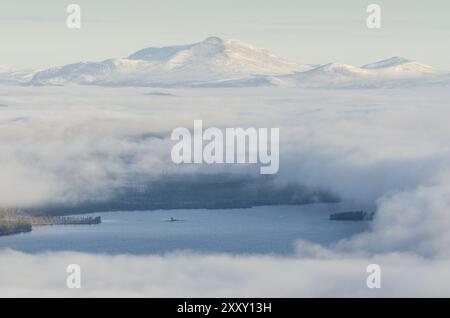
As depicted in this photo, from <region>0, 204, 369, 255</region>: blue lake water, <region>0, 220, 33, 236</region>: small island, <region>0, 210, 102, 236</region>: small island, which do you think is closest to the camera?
<region>0, 204, 369, 255</region>: blue lake water

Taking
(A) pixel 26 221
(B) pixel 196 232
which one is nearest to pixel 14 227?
(A) pixel 26 221

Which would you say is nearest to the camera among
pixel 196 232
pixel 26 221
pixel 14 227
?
pixel 14 227

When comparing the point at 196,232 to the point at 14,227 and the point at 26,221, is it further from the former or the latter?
the point at 14,227

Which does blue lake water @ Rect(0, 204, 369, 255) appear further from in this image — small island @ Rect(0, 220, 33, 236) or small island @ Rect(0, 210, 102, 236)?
small island @ Rect(0, 210, 102, 236)

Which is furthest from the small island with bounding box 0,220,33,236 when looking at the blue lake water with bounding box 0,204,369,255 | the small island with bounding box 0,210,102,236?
the blue lake water with bounding box 0,204,369,255

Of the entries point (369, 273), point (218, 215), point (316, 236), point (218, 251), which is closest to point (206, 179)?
point (218, 215)

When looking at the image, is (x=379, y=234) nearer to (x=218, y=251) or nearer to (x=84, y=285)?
(x=218, y=251)

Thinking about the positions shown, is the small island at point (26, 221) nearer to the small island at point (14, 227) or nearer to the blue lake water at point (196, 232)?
the small island at point (14, 227)

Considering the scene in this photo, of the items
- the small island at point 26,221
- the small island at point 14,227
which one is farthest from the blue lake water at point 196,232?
the small island at point 26,221
